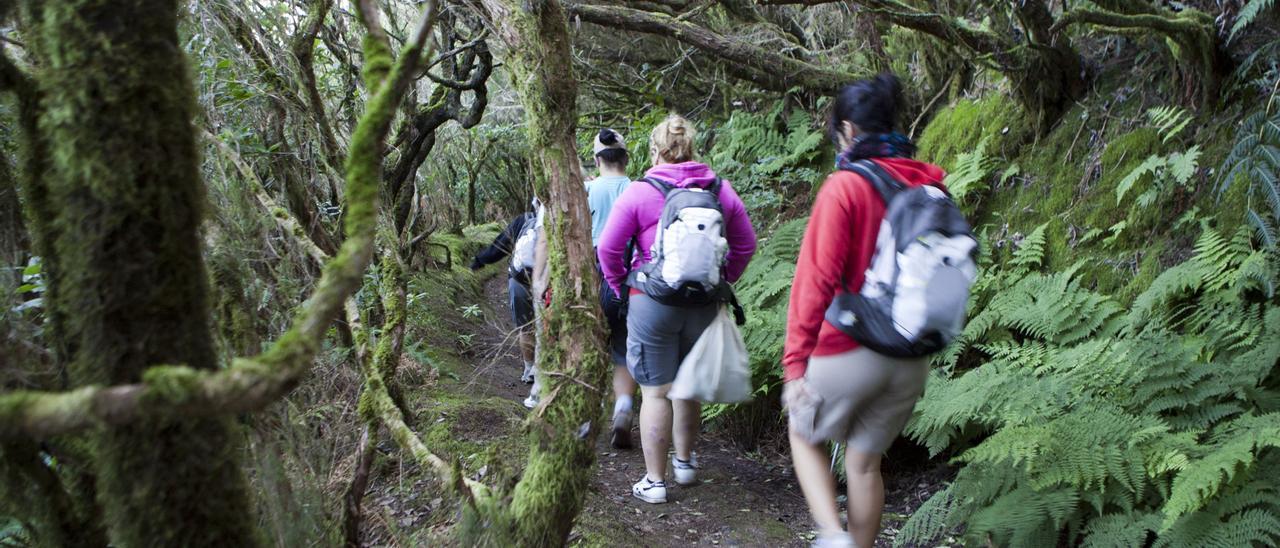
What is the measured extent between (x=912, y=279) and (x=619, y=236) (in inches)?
78.7

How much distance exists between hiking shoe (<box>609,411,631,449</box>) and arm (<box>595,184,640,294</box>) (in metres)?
1.26

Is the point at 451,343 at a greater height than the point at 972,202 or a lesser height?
lesser

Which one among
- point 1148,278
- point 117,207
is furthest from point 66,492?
point 1148,278

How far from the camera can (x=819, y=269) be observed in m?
3.09

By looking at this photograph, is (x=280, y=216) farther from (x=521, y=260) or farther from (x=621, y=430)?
(x=521, y=260)

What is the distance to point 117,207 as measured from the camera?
5.65ft

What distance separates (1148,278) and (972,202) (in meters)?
1.92

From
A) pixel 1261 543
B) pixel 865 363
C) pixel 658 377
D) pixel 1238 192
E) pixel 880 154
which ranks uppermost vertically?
pixel 880 154

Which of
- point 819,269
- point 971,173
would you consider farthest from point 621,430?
point 971,173

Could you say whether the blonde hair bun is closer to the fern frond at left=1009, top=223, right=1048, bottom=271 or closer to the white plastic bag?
the white plastic bag

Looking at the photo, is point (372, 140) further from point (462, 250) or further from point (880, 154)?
point (462, 250)

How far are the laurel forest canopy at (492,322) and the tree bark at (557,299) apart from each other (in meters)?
0.01

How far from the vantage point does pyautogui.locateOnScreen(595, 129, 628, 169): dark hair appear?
5.36m

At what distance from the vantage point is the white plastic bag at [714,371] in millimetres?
4266
